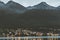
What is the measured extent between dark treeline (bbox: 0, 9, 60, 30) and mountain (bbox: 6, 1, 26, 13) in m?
→ 0.25

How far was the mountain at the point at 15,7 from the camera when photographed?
1173cm

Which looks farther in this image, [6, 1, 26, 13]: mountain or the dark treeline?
[6, 1, 26, 13]: mountain

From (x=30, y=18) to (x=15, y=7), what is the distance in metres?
0.94

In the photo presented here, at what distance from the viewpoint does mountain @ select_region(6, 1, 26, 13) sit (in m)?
11.7

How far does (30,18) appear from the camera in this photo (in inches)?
467

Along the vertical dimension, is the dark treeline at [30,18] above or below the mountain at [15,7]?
below

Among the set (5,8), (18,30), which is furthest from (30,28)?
(5,8)

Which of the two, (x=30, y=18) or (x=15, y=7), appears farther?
(x=15, y=7)

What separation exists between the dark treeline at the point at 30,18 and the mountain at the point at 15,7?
0.25 meters

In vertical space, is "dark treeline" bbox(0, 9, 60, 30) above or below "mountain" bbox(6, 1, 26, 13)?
below

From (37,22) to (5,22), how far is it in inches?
62.0

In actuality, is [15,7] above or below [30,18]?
above

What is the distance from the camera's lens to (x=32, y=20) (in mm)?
11953

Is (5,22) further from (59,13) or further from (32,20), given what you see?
(59,13)
